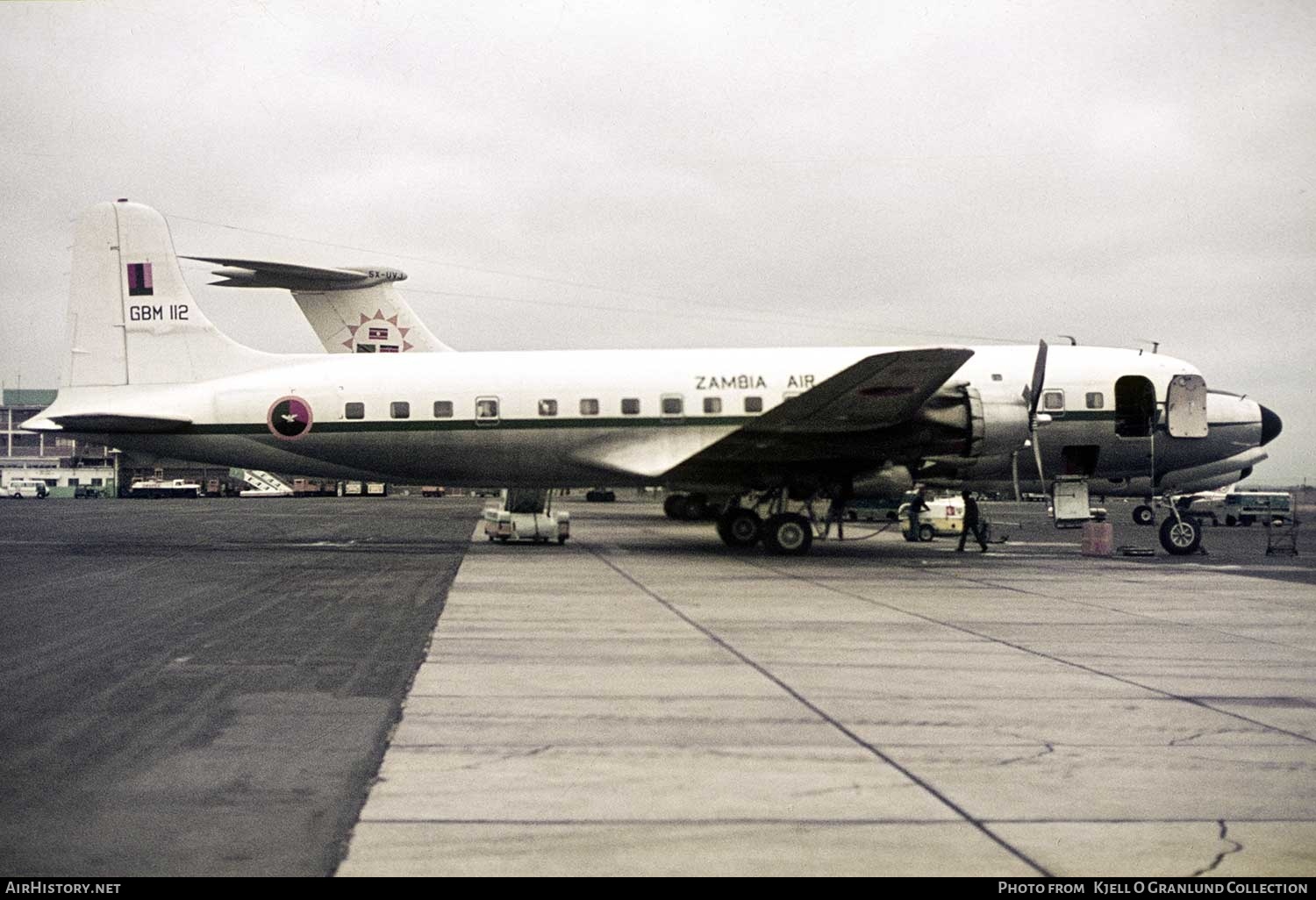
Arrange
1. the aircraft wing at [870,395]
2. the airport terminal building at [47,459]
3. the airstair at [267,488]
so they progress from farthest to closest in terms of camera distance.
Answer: the airport terminal building at [47,459], the airstair at [267,488], the aircraft wing at [870,395]

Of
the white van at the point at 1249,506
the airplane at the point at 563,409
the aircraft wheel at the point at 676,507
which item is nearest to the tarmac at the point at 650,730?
the airplane at the point at 563,409

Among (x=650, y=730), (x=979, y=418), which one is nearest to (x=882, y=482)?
(x=979, y=418)

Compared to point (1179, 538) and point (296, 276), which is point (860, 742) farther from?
point (296, 276)

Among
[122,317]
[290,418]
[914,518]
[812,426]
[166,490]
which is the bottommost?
[914,518]

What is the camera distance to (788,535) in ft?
79.9

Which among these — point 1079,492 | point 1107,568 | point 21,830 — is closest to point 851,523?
point 1079,492

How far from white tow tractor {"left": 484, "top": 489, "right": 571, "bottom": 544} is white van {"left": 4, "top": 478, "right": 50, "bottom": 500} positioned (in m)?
79.2

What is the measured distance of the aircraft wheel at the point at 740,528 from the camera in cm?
2608

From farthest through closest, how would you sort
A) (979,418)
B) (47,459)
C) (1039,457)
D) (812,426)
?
(47,459) < (1039,457) < (979,418) < (812,426)

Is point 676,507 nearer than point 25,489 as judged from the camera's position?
Yes

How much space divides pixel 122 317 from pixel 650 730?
2189cm

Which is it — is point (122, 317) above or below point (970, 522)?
above

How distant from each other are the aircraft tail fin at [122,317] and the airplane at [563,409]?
4cm

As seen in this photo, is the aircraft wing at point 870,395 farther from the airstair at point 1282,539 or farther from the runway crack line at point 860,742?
the airstair at point 1282,539
